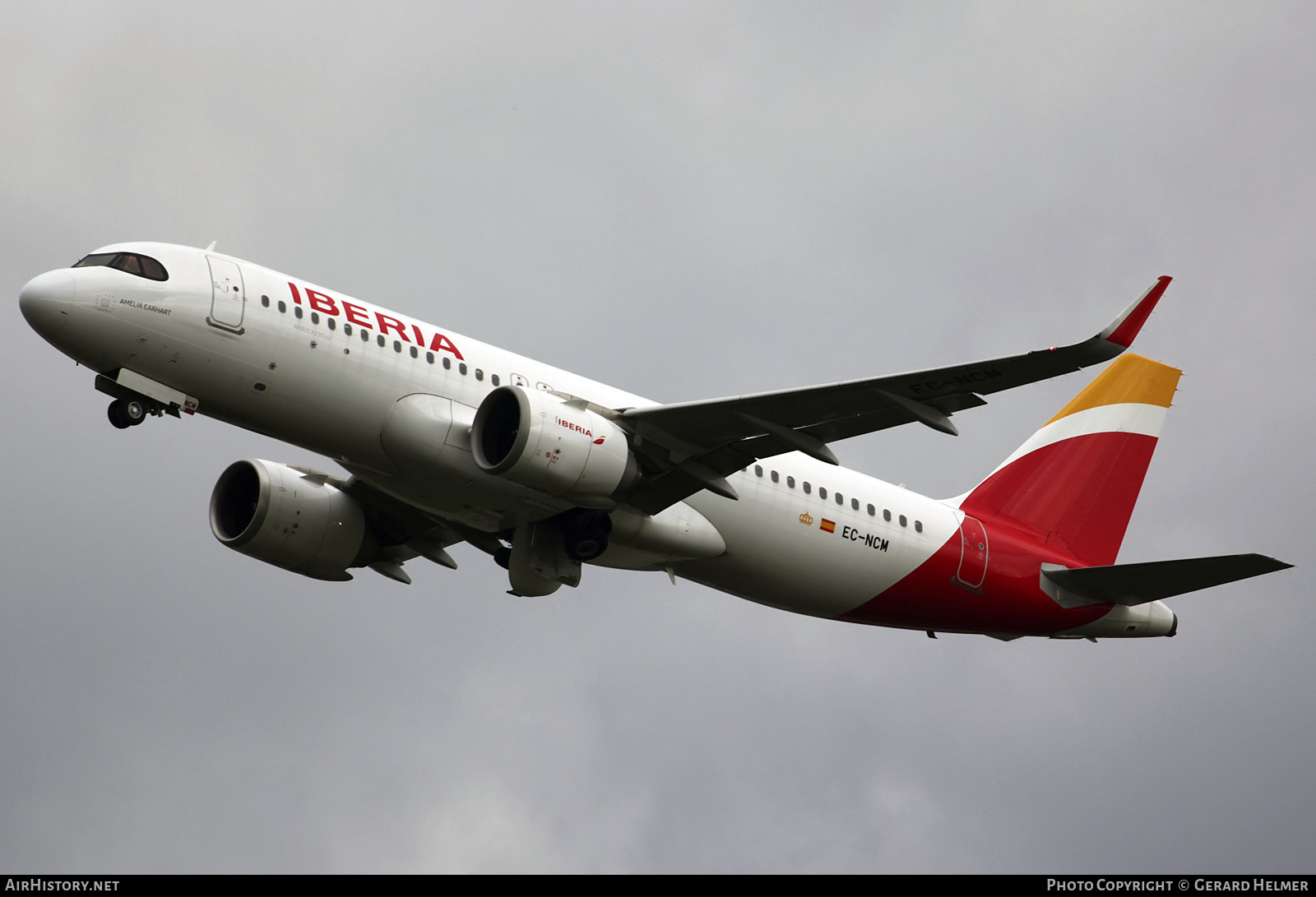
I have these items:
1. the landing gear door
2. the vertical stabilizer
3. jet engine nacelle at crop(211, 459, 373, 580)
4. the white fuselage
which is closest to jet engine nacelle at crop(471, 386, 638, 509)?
the white fuselage

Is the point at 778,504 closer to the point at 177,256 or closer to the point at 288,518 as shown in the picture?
the point at 288,518

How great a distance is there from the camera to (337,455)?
92.4 ft

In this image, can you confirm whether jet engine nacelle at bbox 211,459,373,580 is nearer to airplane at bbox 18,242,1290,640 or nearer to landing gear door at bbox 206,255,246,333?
airplane at bbox 18,242,1290,640

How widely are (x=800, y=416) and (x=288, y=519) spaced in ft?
39.7

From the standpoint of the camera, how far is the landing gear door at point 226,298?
86.7 feet

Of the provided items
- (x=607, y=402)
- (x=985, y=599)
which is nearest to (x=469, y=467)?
(x=607, y=402)

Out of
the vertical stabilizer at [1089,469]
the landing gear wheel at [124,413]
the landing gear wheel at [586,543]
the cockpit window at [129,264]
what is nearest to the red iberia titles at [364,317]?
the cockpit window at [129,264]

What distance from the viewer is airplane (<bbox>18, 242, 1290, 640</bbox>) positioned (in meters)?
26.3

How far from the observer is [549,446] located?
27.2 m

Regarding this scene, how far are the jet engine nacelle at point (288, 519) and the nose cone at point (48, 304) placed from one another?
25.0 ft

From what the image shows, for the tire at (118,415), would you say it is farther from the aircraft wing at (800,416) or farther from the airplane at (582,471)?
the aircraft wing at (800,416)

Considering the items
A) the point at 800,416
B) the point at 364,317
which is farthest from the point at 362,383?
the point at 800,416

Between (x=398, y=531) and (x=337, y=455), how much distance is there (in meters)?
6.09

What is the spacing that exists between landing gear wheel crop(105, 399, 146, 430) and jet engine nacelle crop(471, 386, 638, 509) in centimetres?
591
